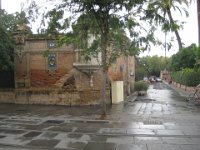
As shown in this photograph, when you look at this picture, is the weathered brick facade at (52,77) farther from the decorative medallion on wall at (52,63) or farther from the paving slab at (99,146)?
the paving slab at (99,146)

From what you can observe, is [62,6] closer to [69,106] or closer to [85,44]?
[85,44]

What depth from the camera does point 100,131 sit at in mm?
12938

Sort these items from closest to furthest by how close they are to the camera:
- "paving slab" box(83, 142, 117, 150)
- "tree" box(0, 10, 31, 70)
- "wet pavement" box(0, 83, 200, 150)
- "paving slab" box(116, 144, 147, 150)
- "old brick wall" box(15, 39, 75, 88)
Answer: "paving slab" box(116, 144, 147, 150) → "paving slab" box(83, 142, 117, 150) → "wet pavement" box(0, 83, 200, 150) → "tree" box(0, 10, 31, 70) → "old brick wall" box(15, 39, 75, 88)

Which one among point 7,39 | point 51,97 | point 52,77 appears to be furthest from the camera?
point 52,77

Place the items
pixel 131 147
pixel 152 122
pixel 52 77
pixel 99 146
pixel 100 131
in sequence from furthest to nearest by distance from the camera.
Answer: pixel 52 77
pixel 152 122
pixel 100 131
pixel 99 146
pixel 131 147

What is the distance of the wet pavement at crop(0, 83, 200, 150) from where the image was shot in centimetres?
1062

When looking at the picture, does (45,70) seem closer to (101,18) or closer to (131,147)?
(101,18)

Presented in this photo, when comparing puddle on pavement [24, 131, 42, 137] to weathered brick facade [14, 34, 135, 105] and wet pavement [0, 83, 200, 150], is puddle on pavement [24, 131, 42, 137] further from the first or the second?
weathered brick facade [14, 34, 135, 105]

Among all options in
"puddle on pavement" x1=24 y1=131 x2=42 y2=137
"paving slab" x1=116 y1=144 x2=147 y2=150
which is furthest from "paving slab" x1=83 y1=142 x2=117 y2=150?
"puddle on pavement" x1=24 y1=131 x2=42 y2=137

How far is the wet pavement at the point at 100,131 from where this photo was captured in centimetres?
1062

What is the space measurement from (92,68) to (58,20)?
6.51 m

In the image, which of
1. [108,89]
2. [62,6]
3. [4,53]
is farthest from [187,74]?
[62,6]

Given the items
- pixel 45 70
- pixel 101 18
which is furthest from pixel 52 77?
pixel 101 18

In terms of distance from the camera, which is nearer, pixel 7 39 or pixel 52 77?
pixel 7 39
